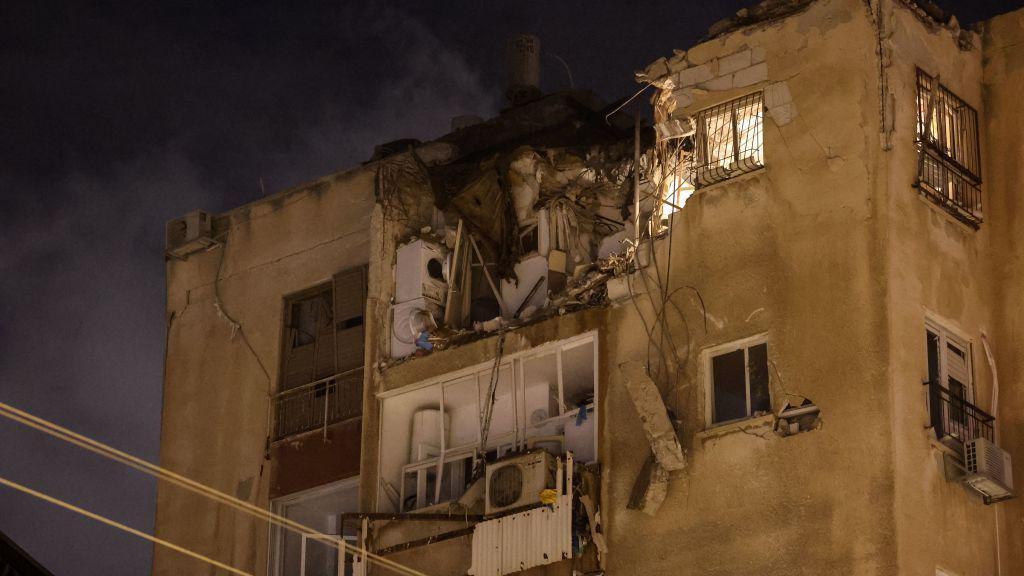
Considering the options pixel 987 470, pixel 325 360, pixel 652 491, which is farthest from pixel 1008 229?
pixel 325 360

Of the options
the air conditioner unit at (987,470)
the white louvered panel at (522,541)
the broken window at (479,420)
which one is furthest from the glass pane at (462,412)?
the air conditioner unit at (987,470)

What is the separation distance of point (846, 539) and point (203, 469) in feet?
41.3

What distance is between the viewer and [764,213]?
2758cm

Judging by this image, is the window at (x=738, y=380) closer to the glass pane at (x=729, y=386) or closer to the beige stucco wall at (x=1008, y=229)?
the glass pane at (x=729, y=386)

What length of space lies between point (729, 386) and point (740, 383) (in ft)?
0.63

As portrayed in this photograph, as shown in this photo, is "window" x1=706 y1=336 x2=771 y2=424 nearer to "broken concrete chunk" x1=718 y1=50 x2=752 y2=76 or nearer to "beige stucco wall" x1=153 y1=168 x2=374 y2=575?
"broken concrete chunk" x1=718 y1=50 x2=752 y2=76

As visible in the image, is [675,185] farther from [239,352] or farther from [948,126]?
[239,352]

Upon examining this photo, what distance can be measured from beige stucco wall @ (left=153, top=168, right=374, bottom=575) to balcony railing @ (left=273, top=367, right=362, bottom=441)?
32 centimetres

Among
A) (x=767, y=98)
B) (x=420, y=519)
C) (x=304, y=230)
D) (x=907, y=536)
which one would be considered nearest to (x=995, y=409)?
(x=907, y=536)

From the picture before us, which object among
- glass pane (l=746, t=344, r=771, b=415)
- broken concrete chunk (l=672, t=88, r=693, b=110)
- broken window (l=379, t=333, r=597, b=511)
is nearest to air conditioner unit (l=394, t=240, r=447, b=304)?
broken window (l=379, t=333, r=597, b=511)

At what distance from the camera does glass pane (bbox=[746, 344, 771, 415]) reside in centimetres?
2684

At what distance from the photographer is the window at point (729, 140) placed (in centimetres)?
2811

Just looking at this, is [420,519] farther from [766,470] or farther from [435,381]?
[766,470]

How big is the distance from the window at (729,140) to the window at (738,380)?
2.34 m
